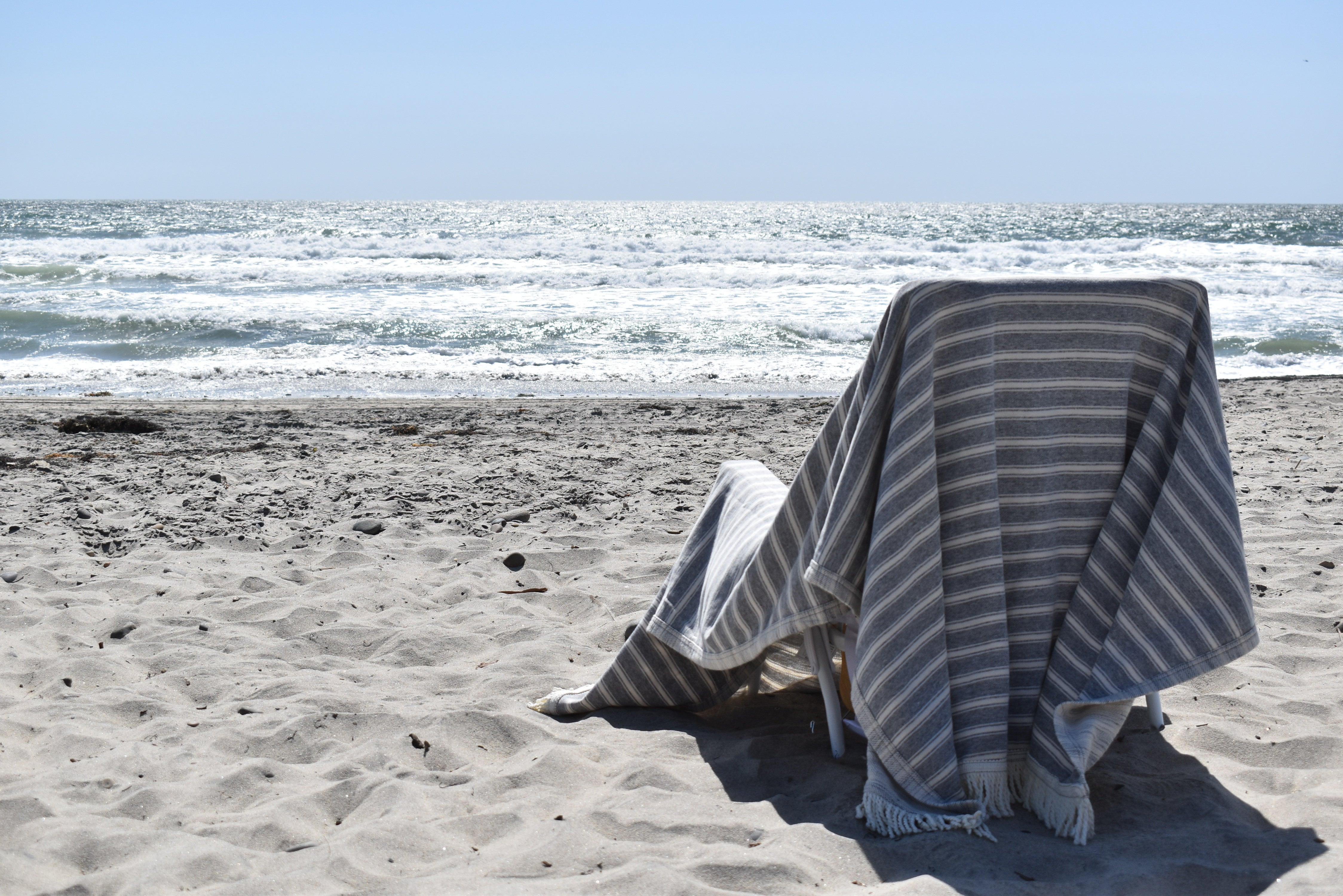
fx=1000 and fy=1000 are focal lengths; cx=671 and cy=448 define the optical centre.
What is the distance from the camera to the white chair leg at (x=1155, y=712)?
2.47 meters

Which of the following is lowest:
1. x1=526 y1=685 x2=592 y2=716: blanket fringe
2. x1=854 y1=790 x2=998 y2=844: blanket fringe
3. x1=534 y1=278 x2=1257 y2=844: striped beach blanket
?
x1=526 y1=685 x2=592 y2=716: blanket fringe

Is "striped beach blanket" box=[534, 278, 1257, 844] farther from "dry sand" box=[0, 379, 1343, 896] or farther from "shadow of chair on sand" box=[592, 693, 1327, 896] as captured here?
"dry sand" box=[0, 379, 1343, 896]

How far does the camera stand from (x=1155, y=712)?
2.48m

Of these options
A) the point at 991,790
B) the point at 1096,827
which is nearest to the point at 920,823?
the point at 991,790

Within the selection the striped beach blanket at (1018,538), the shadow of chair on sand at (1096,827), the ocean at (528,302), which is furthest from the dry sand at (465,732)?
the ocean at (528,302)

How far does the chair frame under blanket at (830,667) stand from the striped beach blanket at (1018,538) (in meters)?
0.18

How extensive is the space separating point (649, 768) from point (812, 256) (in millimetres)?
24596

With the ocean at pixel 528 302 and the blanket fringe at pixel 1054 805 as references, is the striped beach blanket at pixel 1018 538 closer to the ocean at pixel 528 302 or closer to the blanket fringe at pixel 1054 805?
the blanket fringe at pixel 1054 805

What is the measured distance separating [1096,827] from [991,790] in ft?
0.75

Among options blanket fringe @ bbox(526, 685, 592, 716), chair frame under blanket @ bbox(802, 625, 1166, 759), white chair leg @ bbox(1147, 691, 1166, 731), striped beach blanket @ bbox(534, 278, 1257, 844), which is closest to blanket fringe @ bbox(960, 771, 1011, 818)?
striped beach blanket @ bbox(534, 278, 1257, 844)

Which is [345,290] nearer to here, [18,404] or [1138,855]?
[18,404]

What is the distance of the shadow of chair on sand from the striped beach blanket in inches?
2.4

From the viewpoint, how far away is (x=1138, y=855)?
1.92 meters

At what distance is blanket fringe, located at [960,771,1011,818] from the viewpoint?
6.70 feet
